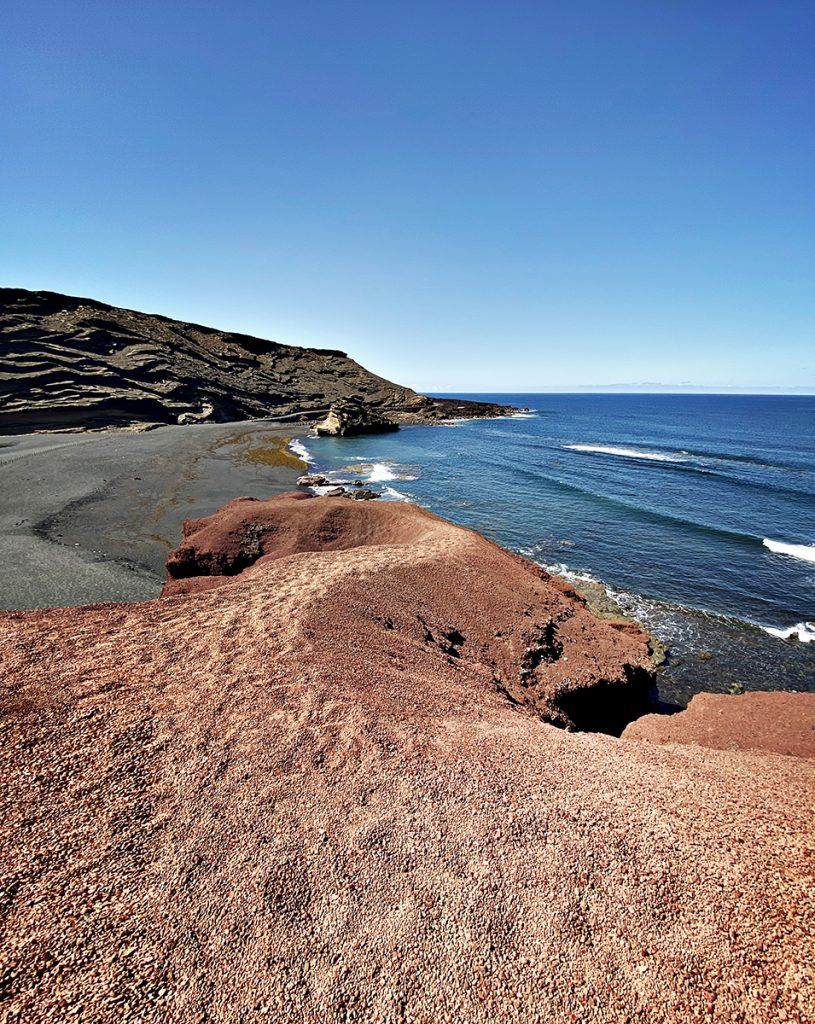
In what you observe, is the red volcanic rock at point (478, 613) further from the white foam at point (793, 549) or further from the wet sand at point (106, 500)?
the white foam at point (793, 549)

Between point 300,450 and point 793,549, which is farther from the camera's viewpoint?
point 300,450

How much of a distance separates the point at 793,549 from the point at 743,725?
18389mm

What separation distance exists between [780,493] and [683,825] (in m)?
36.9

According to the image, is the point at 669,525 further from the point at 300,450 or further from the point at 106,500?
the point at 300,450

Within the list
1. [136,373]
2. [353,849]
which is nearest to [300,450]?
[136,373]

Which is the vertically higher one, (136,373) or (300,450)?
(136,373)

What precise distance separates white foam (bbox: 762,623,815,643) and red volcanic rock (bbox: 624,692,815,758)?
20.8ft

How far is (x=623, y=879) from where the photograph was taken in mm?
4062

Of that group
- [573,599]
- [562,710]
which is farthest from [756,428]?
[562,710]

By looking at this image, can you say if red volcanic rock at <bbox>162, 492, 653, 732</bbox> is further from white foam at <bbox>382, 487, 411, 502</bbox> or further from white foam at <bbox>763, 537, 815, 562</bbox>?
white foam at <bbox>382, 487, 411, 502</bbox>

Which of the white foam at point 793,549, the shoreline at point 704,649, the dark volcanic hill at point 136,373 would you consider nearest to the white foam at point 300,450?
the dark volcanic hill at point 136,373

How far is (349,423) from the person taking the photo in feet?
213

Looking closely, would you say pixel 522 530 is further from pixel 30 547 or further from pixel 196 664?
pixel 30 547

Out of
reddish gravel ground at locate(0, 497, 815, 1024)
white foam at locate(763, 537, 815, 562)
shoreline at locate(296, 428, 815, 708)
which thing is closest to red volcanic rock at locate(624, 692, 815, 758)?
reddish gravel ground at locate(0, 497, 815, 1024)
